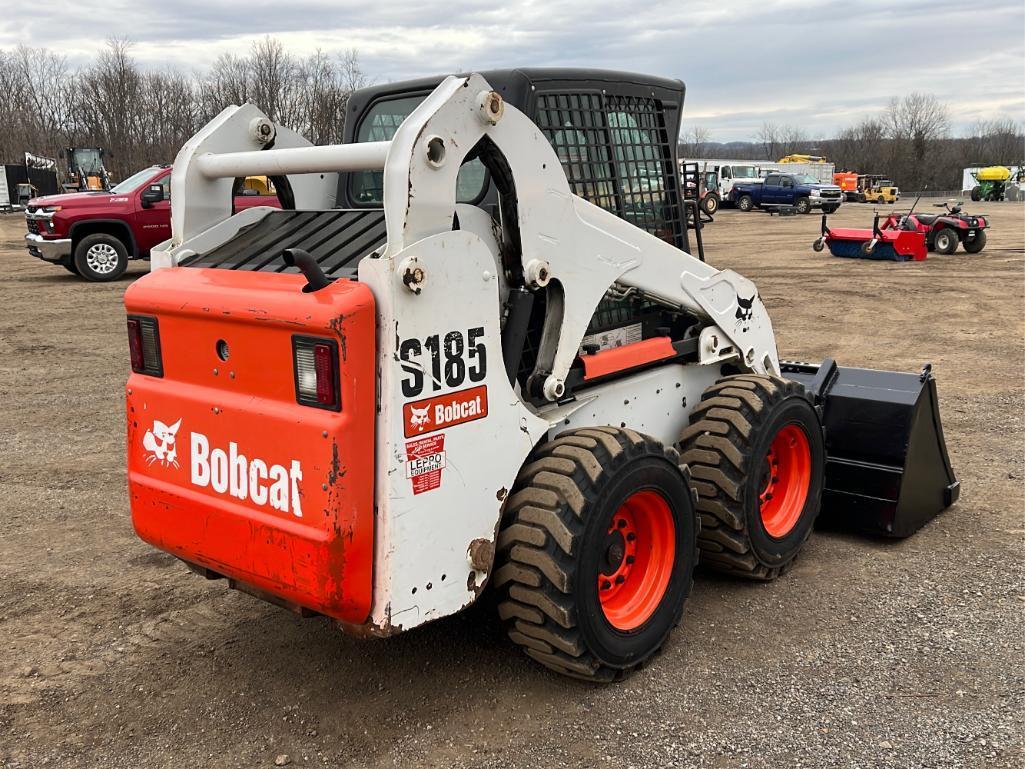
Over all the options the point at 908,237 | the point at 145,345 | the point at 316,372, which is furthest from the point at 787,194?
the point at 316,372

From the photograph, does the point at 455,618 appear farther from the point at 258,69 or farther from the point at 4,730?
the point at 258,69

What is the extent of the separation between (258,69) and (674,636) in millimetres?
56544

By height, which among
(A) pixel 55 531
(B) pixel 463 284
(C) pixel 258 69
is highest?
(C) pixel 258 69

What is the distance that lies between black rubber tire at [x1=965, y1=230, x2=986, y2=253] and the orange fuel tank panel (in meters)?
20.3

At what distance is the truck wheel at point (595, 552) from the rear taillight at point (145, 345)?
1.40 metres

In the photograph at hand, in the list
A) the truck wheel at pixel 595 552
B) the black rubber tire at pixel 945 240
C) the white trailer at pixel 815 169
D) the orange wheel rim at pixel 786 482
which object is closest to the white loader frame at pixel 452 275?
the truck wheel at pixel 595 552

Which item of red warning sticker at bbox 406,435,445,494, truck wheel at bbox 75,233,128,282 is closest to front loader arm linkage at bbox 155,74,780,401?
red warning sticker at bbox 406,435,445,494

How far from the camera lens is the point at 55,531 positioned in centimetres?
515

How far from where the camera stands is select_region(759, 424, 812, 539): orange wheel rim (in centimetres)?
451

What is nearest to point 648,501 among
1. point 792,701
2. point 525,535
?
point 525,535

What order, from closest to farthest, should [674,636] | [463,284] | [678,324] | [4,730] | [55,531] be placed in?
[463,284]
[4,730]
[674,636]
[678,324]
[55,531]

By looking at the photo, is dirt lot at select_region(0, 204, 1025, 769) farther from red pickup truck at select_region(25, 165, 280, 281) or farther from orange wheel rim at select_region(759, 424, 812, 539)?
red pickup truck at select_region(25, 165, 280, 281)

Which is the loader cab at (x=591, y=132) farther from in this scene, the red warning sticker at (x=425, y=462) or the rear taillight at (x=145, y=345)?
the rear taillight at (x=145, y=345)

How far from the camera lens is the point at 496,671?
3.59 meters
